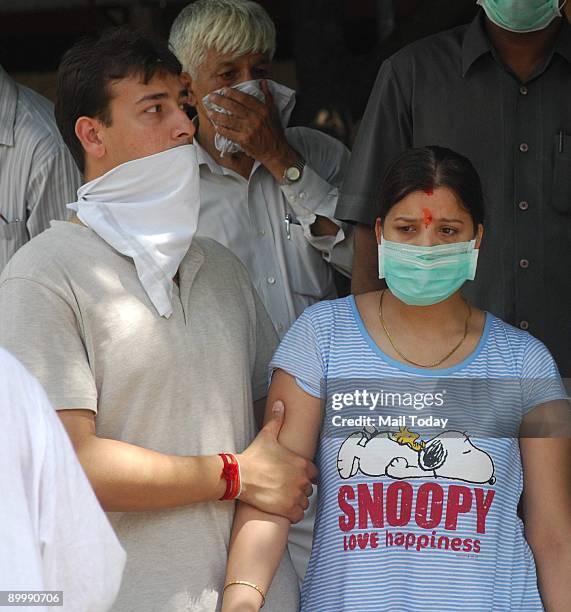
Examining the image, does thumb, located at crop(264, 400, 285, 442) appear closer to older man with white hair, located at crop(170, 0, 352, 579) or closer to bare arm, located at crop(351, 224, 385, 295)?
bare arm, located at crop(351, 224, 385, 295)

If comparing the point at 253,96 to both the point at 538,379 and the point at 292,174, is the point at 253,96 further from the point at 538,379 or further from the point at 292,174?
the point at 538,379

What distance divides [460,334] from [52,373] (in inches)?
40.4

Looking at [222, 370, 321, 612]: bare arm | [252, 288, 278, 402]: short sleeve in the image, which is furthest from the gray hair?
[222, 370, 321, 612]: bare arm

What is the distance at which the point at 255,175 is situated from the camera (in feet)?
12.4

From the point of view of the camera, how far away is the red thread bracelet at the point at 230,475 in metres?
2.67

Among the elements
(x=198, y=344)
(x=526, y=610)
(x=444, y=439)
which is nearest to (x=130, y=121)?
(x=198, y=344)

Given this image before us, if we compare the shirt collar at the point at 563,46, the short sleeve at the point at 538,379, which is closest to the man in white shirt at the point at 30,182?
the shirt collar at the point at 563,46

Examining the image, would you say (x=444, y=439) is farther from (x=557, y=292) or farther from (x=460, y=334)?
(x=557, y=292)

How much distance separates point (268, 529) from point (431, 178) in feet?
3.12

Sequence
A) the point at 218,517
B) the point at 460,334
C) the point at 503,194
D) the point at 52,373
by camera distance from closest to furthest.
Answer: the point at 52,373 → the point at 218,517 → the point at 460,334 → the point at 503,194

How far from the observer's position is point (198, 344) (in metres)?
2.74

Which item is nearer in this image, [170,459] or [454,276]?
[170,459]

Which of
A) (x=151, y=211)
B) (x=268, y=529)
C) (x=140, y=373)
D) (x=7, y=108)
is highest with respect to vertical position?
(x=7, y=108)

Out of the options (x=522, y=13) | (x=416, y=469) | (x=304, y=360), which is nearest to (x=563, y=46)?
(x=522, y=13)
